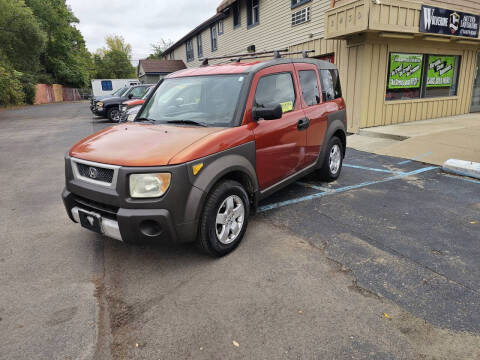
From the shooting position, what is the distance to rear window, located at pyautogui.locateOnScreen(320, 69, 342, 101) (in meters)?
5.18

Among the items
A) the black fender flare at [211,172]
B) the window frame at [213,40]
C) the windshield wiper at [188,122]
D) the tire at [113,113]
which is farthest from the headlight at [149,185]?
the window frame at [213,40]

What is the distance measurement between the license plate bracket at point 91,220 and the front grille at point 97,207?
59 millimetres

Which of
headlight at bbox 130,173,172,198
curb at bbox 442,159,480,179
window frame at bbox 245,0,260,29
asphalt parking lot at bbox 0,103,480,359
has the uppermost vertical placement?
window frame at bbox 245,0,260,29

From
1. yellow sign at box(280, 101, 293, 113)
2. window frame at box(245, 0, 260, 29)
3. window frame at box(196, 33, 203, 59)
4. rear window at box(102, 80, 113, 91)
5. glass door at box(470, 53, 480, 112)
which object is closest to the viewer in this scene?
yellow sign at box(280, 101, 293, 113)

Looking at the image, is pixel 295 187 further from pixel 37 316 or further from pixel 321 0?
pixel 321 0

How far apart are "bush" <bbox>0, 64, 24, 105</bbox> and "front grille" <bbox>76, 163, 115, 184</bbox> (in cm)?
2826

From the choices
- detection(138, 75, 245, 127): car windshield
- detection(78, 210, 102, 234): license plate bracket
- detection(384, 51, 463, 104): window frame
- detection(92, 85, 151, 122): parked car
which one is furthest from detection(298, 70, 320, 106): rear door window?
detection(92, 85, 151, 122): parked car

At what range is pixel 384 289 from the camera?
279 centimetres

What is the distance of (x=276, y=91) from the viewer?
4121 millimetres

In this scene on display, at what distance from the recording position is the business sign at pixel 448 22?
9.46 meters

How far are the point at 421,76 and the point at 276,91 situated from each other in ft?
30.6

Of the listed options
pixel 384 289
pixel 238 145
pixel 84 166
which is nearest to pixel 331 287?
pixel 384 289

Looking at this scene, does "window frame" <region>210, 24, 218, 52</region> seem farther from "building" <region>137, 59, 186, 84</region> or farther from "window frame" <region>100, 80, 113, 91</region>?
"window frame" <region>100, 80, 113, 91</region>

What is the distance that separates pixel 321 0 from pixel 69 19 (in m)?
56.3
